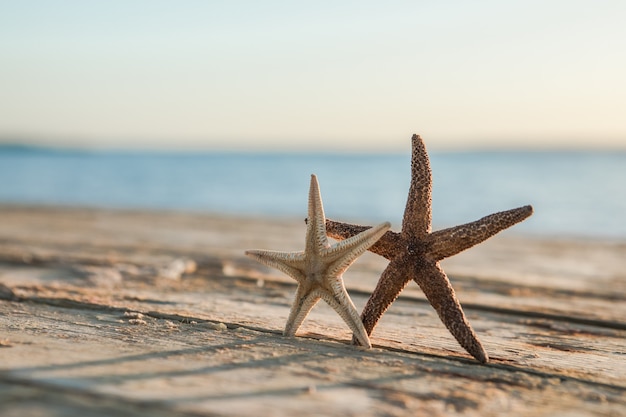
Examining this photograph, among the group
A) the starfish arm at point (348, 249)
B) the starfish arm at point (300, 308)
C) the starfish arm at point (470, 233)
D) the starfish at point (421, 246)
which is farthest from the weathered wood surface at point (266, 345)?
the starfish arm at point (470, 233)

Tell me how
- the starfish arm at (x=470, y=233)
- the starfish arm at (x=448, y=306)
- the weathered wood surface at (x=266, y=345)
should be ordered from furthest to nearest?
1. the starfish arm at (x=470, y=233)
2. the starfish arm at (x=448, y=306)
3. the weathered wood surface at (x=266, y=345)

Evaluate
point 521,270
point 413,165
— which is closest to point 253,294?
point 413,165

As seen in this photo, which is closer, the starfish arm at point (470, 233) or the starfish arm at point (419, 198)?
the starfish arm at point (470, 233)

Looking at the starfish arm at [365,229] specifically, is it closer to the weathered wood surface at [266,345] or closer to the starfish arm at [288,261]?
the starfish arm at [288,261]

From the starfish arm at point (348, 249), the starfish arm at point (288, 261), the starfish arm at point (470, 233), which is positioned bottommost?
the starfish arm at point (288, 261)

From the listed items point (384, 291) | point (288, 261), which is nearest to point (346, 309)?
point (384, 291)

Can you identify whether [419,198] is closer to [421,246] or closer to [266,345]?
[421,246]

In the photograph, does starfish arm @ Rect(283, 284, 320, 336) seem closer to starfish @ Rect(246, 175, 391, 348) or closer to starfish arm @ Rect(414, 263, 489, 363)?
starfish @ Rect(246, 175, 391, 348)
